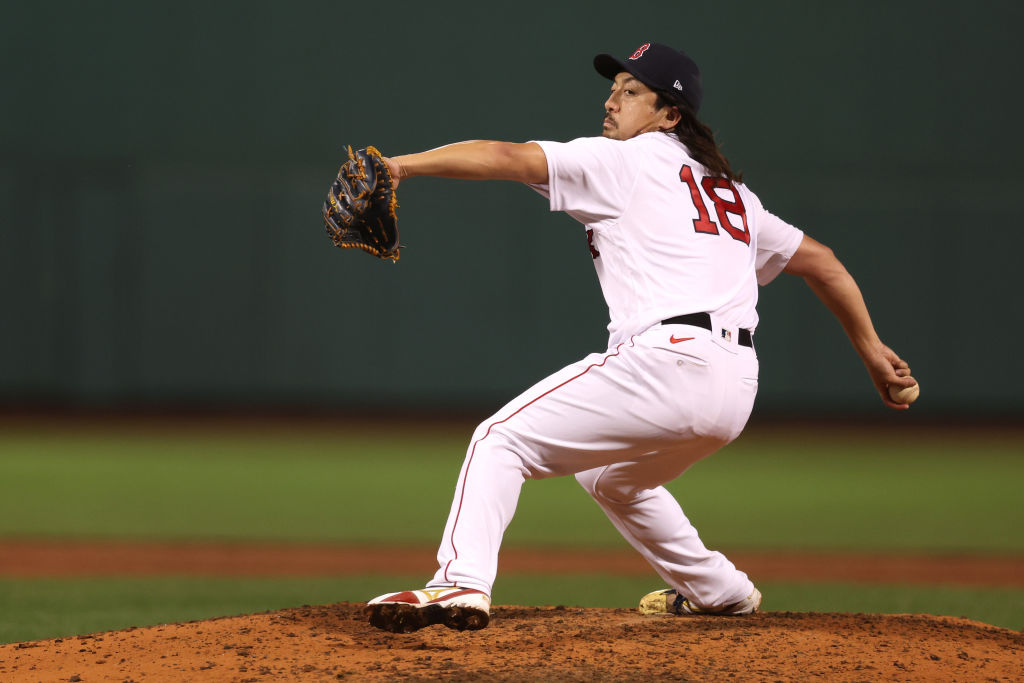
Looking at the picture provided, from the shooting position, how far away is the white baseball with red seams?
2.46 m

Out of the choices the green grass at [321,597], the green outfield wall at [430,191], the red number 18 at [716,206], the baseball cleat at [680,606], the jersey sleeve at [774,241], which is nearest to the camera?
the red number 18 at [716,206]

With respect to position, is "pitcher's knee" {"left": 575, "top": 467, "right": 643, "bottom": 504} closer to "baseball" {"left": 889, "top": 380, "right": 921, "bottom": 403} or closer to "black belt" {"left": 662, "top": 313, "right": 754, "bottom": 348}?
"black belt" {"left": 662, "top": 313, "right": 754, "bottom": 348}

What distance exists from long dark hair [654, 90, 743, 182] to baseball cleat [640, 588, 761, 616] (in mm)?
1214

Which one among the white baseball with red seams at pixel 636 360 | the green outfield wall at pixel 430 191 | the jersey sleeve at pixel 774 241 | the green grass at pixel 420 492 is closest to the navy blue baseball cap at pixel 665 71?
the white baseball with red seams at pixel 636 360

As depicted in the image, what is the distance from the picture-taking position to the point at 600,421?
250 cm

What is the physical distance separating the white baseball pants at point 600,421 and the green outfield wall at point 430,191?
8890mm

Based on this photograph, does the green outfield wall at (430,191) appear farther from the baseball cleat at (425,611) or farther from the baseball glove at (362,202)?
the baseball cleat at (425,611)

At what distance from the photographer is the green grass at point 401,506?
4199 mm

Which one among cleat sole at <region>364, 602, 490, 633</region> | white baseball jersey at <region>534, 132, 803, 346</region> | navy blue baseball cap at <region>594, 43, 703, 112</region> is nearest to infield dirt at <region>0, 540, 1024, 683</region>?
cleat sole at <region>364, 602, 490, 633</region>

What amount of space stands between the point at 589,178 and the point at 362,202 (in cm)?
54

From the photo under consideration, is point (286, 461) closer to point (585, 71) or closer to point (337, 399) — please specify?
point (337, 399)

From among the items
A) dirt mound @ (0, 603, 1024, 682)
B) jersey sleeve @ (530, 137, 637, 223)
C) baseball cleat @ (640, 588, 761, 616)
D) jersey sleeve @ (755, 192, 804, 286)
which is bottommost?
baseball cleat @ (640, 588, 761, 616)

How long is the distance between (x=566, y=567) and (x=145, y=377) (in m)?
7.47

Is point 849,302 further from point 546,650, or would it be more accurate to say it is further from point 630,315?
point 546,650
